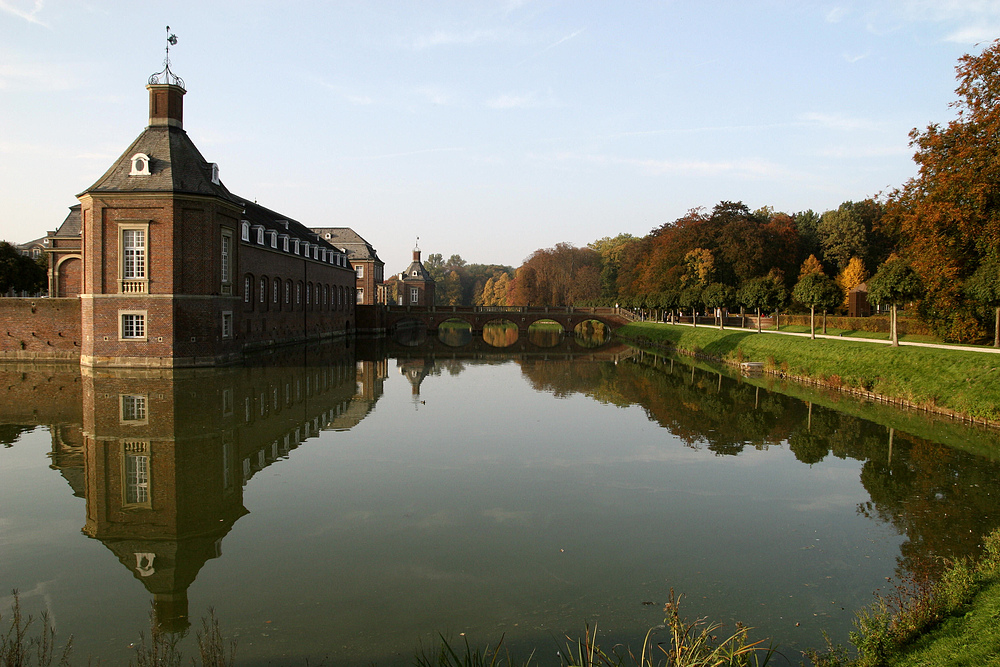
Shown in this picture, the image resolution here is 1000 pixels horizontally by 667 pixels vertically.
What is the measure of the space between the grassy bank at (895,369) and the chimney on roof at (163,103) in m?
26.7

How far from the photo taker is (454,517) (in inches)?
335

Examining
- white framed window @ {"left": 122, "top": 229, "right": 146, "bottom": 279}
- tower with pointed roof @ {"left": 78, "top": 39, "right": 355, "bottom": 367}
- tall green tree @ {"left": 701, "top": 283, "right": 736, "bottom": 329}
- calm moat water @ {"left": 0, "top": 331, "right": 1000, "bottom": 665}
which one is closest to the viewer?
calm moat water @ {"left": 0, "top": 331, "right": 1000, "bottom": 665}

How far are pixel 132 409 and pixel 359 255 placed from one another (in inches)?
2026

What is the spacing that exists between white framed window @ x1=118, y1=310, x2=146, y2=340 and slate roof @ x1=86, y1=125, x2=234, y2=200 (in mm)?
4540

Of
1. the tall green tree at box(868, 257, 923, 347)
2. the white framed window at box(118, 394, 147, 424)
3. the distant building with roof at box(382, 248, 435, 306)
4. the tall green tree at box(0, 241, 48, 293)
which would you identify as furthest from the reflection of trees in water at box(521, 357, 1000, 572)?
the distant building with roof at box(382, 248, 435, 306)

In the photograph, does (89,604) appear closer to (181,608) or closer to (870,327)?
(181,608)

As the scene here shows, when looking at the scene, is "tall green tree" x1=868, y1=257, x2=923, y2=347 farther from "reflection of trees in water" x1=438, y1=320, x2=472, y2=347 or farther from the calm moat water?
"reflection of trees in water" x1=438, y1=320, x2=472, y2=347

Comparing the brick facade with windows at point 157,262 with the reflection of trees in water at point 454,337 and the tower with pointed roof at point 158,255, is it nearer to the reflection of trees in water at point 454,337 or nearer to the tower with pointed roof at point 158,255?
the tower with pointed roof at point 158,255

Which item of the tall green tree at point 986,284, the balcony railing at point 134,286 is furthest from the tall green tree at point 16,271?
the tall green tree at point 986,284

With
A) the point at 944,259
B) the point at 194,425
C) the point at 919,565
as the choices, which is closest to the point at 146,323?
the point at 194,425

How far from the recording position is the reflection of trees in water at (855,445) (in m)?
8.36

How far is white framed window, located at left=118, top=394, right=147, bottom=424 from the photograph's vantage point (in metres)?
14.3

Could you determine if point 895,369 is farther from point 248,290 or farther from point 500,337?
point 500,337

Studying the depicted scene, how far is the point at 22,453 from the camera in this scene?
37.7 feet
